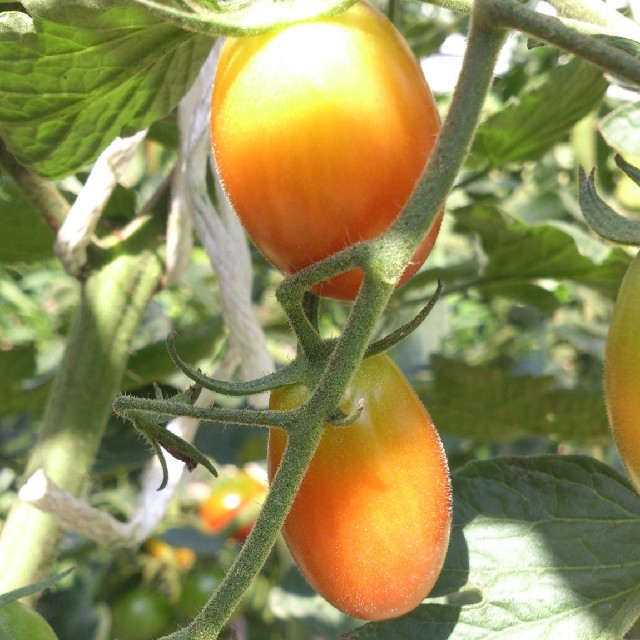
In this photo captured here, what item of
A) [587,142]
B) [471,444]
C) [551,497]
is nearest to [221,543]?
[471,444]

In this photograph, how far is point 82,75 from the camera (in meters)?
0.58

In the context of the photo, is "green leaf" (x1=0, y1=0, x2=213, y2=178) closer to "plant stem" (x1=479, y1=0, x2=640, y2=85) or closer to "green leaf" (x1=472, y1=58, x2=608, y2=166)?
"plant stem" (x1=479, y1=0, x2=640, y2=85)

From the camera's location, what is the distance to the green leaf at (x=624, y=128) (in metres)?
0.74

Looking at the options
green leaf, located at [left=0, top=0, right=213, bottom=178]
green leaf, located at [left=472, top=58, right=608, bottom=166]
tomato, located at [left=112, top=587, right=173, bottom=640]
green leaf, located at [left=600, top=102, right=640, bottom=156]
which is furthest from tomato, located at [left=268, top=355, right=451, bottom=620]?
tomato, located at [left=112, top=587, right=173, bottom=640]

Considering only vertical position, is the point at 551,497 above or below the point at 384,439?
below

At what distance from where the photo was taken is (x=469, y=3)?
21.6 inches

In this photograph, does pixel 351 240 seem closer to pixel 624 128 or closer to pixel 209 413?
pixel 209 413

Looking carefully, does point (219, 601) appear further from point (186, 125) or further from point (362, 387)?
point (186, 125)

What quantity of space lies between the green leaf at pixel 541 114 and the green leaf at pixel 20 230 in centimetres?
53

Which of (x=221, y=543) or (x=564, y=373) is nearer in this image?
(x=221, y=543)

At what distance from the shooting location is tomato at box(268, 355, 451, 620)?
1.61ft

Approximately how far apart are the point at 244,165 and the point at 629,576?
0.38 m

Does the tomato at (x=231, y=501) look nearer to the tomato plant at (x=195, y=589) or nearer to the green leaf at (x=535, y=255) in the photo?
the tomato plant at (x=195, y=589)

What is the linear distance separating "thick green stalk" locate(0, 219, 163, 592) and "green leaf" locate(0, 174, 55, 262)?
0.21 m
